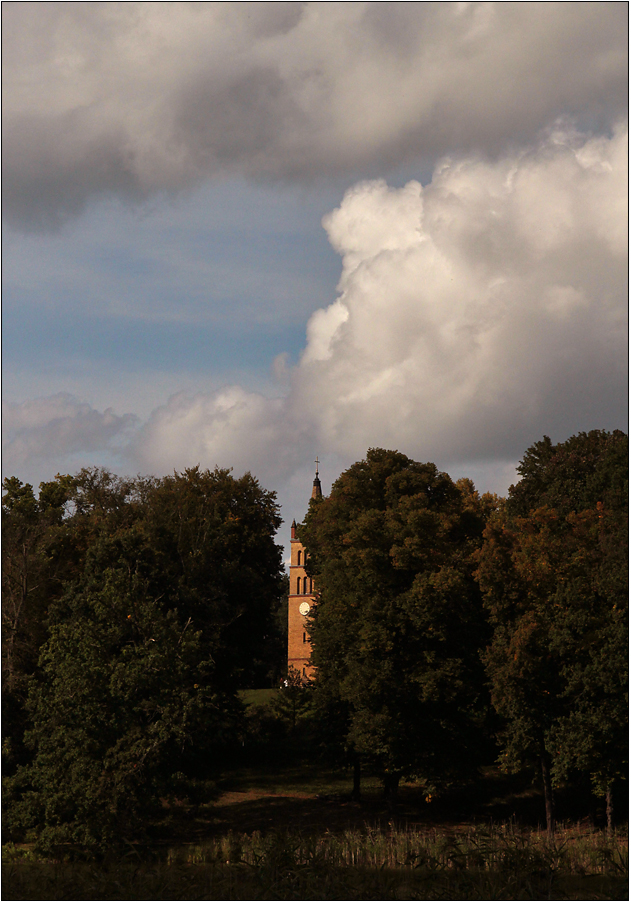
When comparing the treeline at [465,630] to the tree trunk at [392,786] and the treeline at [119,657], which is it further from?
the treeline at [119,657]

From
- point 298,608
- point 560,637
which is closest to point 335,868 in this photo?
point 560,637

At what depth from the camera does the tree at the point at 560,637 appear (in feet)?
103

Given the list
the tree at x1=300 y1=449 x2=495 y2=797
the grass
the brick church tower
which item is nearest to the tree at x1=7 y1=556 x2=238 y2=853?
the grass

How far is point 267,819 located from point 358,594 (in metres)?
10.3

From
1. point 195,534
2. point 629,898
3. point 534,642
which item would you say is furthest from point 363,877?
point 195,534

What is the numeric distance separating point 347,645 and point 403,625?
135 inches

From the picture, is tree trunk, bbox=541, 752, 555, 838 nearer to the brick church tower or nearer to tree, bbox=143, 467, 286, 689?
tree, bbox=143, 467, 286, 689

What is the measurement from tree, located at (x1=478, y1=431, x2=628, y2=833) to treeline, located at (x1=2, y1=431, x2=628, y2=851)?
0.09 metres

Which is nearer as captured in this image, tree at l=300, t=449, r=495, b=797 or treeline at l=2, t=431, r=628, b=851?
treeline at l=2, t=431, r=628, b=851

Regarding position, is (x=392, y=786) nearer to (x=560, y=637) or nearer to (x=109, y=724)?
(x=560, y=637)

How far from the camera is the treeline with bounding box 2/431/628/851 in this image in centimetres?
2995

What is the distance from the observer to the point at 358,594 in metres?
39.1

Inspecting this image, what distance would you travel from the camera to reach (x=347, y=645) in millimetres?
39812

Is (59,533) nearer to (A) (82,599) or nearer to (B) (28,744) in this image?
(A) (82,599)
